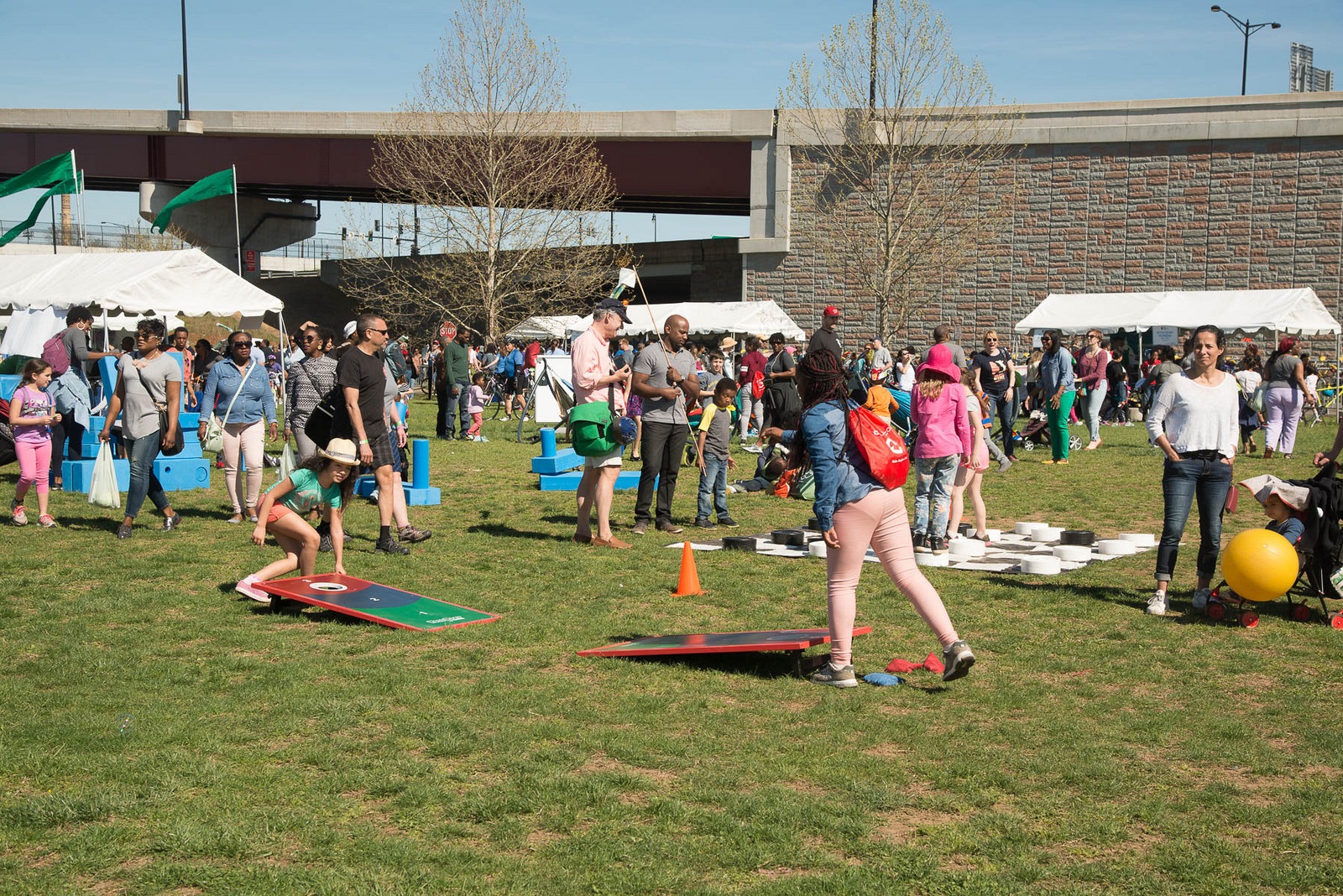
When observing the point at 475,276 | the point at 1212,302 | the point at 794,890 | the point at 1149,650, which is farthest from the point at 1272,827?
the point at 475,276

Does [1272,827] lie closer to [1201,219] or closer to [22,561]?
[22,561]

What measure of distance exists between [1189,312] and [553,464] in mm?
19086

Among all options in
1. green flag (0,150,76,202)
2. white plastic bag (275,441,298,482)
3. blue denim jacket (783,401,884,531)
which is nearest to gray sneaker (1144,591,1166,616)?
blue denim jacket (783,401,884,531)

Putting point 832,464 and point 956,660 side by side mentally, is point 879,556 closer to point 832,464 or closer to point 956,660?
point 832,464

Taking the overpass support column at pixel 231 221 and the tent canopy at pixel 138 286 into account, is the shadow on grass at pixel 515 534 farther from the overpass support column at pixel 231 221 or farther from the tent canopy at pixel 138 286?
the overpass support column at pixel 231 221

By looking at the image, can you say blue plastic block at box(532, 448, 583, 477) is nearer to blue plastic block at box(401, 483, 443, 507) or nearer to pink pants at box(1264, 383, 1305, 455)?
blue plastic block at box(401, 483, 443, 507)

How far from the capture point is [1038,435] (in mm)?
21922

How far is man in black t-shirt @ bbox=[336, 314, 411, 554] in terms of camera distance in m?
9.60

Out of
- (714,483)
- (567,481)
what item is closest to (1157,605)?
(714,483)

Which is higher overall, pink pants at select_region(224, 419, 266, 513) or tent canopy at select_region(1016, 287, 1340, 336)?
tent canopy at select_region(1016, 287, 1340, 336)

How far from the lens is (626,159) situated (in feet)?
137

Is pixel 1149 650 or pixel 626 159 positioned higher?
pixel 626 159

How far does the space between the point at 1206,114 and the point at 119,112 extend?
3606 centimetres

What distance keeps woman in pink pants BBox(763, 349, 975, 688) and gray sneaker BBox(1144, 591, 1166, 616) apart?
8.92ft
